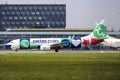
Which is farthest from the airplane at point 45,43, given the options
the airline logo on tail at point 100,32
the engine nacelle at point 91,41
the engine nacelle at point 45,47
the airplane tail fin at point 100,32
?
the airline logo on tail at point 100,32

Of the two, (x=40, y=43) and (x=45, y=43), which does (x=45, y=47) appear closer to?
(x=45, y=43)

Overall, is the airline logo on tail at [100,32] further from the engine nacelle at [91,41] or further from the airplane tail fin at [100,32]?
the engine nacelle at [91,41]

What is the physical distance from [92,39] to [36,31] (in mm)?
47909

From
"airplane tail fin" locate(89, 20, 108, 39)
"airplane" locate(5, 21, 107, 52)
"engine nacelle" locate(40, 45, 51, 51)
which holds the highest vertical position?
"airplane tail fin" locate(89, 20, 108, 39)

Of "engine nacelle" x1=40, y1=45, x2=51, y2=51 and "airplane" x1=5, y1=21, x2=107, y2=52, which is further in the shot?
"airplane" x1=5, y1=21, x2=107, y2=52

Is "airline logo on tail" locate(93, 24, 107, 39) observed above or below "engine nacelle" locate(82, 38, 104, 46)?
above

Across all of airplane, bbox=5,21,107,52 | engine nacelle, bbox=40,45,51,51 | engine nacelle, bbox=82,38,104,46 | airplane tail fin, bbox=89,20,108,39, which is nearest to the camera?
engine nacelle, bbox=40,45,51,51

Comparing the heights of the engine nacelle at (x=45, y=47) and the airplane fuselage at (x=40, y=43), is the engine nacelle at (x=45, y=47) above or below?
below

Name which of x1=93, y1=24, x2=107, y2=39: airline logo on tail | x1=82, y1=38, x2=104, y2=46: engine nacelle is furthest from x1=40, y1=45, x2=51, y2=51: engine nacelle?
x1=93, y1=24, x2=107, y2=39: airline logo on tail

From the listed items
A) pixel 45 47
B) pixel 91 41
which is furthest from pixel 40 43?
pixel 91 41

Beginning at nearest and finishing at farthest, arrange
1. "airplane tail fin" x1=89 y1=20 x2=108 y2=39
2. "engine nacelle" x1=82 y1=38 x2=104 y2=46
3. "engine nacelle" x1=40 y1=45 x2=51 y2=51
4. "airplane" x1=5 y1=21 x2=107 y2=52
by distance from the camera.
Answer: "engine nacelle" x1=40 y1=45 x2=51 y2=51 → "airplane" x1=5 y1=21 x2=107 y2=52 → "engine nacelle" x1=82 y1=38 x2=104 y2=46 → "airplane tail fin" x1=89 y1=20 x2=108 y2=39

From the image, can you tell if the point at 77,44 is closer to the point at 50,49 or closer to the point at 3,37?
the point at 50,49

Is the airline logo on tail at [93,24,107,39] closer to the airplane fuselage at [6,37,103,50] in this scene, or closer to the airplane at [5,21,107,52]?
the airplane at [5,21,107,52]

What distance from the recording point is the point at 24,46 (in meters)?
140
